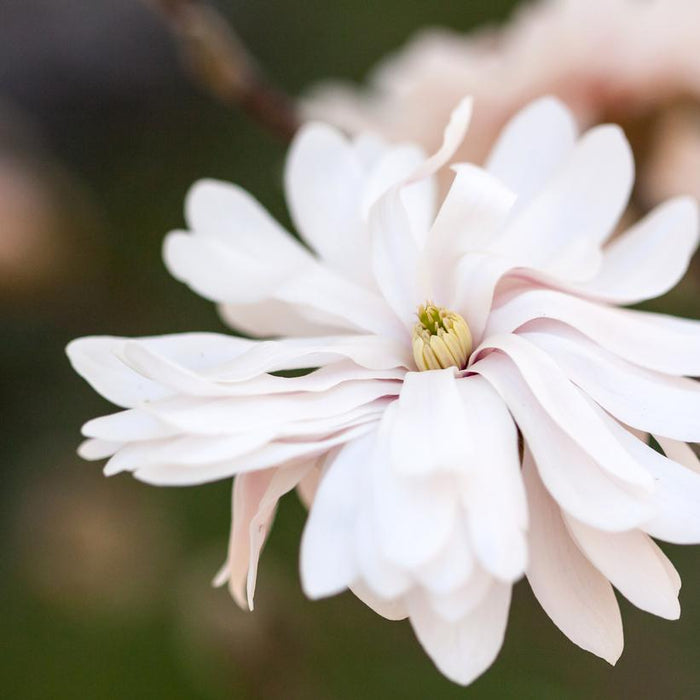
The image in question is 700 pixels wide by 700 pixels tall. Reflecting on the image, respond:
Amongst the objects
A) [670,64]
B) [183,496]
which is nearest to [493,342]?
[670,64]

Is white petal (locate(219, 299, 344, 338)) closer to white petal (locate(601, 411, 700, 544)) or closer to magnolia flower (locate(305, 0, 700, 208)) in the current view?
white petal (locate(601, 411, 700, 544))

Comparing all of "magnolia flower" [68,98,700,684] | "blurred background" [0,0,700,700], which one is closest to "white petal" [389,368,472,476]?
"magnolia flower" [68,98,700,684]

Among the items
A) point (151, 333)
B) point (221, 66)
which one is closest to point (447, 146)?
point (221, 66)

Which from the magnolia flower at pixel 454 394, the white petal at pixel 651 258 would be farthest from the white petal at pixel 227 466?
the white petal at pixel 651 258

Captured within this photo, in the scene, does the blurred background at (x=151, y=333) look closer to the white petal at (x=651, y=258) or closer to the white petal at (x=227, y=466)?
the white petal at (x=651, y=258)

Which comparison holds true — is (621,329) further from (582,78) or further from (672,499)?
(582,78)

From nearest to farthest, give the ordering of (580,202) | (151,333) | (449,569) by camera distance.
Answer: (449,569) → (580,202) → (151,333)
